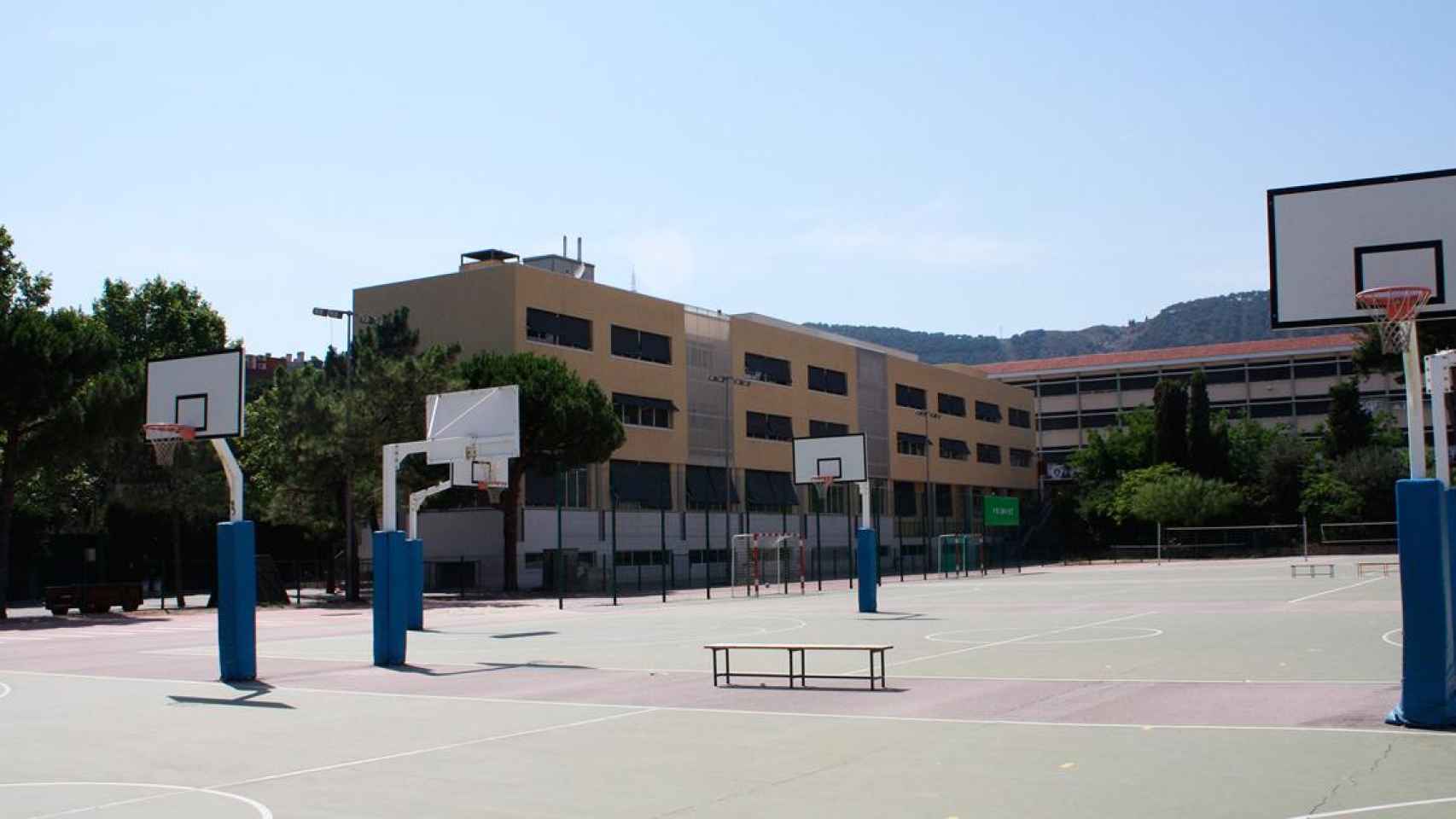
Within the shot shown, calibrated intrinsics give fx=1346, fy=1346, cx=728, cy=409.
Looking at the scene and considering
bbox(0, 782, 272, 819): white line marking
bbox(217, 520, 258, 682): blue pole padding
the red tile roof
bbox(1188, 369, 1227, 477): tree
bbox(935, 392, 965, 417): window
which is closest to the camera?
bbox(0, 782, 272, 819): white line marking

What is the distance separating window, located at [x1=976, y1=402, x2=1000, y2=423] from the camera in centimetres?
9994

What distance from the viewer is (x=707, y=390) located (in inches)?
2805

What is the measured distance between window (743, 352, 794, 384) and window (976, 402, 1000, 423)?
26.3 metres

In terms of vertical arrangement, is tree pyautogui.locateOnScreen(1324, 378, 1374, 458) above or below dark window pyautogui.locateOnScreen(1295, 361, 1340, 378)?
A: below

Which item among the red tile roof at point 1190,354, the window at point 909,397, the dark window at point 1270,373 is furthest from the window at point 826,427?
the dark window at point 1270,373

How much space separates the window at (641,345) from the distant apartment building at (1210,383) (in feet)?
155

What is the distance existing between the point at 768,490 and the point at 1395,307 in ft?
202

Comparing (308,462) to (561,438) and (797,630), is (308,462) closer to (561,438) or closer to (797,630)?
(561,438)

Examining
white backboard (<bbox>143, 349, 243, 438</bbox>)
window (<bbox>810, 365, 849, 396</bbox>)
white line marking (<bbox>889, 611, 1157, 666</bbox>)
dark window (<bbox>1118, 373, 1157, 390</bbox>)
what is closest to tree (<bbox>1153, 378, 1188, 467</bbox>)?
dark window (<bbox>1118, 373, 1157, 390</bbox>)

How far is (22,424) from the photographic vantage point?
42.6 meters

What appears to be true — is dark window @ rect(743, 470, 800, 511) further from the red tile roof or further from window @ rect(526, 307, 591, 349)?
the red tile roof

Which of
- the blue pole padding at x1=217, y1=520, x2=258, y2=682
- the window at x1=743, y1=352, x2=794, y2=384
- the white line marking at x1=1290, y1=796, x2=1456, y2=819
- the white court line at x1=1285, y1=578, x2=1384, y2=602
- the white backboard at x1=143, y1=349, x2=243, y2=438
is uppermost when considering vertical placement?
the window at x1=743, y1=352, x2=794, y2=384

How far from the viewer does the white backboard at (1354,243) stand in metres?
15.1

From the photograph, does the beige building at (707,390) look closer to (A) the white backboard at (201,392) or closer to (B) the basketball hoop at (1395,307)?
(A) the white backboard at (201,392)
